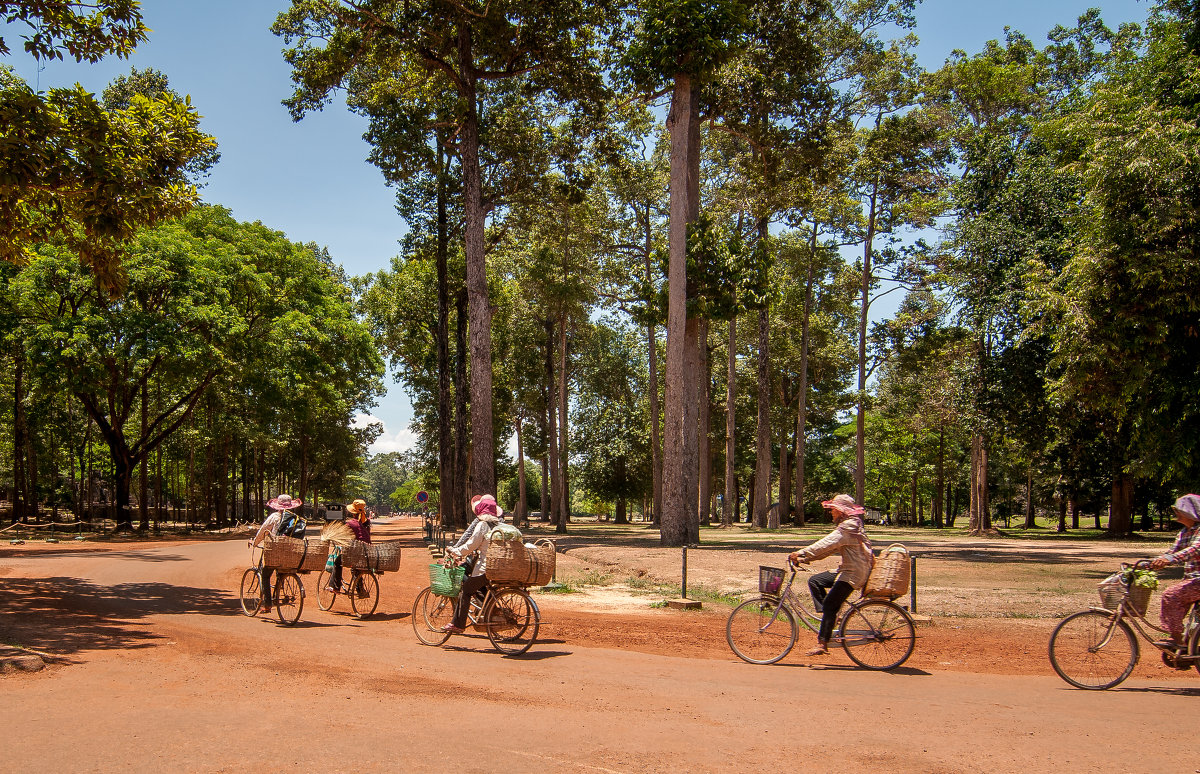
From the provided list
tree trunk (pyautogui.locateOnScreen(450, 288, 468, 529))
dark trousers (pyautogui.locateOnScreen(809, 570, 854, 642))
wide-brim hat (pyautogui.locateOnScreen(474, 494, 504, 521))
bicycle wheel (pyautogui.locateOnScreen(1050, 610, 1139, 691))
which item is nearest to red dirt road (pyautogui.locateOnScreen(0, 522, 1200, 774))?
bicycle wheel (pyautogui.locateOnScreen(1050, 610, 1139, 691))

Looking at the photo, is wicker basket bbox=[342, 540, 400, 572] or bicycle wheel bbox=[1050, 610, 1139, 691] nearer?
bicycle wheel bbox=[1050, 610, 1139, 691]

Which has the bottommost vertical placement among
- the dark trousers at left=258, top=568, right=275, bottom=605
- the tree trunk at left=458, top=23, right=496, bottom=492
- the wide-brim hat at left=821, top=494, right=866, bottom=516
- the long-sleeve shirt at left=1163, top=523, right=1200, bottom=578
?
the dark trousers at left=258, top=568, right=275, bottom=605

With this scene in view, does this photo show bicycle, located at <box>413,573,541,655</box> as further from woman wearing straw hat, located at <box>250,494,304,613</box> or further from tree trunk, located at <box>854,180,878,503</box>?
tree trunk, located at <box>854,180,878,503</box>

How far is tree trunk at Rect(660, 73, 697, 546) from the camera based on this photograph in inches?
947

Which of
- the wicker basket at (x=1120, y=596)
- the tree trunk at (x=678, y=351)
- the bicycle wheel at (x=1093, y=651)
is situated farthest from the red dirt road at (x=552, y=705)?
the tree trunk at (x=678, y=351)

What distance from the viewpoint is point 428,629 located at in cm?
987

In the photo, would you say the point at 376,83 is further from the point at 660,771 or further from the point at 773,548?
the point at 660,771

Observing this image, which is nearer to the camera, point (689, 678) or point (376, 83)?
point (689, 678)

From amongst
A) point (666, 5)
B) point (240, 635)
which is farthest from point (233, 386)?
point (240, 635)

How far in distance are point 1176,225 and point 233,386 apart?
118ft

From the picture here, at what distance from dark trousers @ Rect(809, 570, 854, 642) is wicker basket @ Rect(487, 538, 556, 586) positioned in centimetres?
289

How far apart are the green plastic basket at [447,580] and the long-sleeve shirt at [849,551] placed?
12.9 ft

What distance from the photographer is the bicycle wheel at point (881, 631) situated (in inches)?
327

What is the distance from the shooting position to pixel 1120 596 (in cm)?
761
